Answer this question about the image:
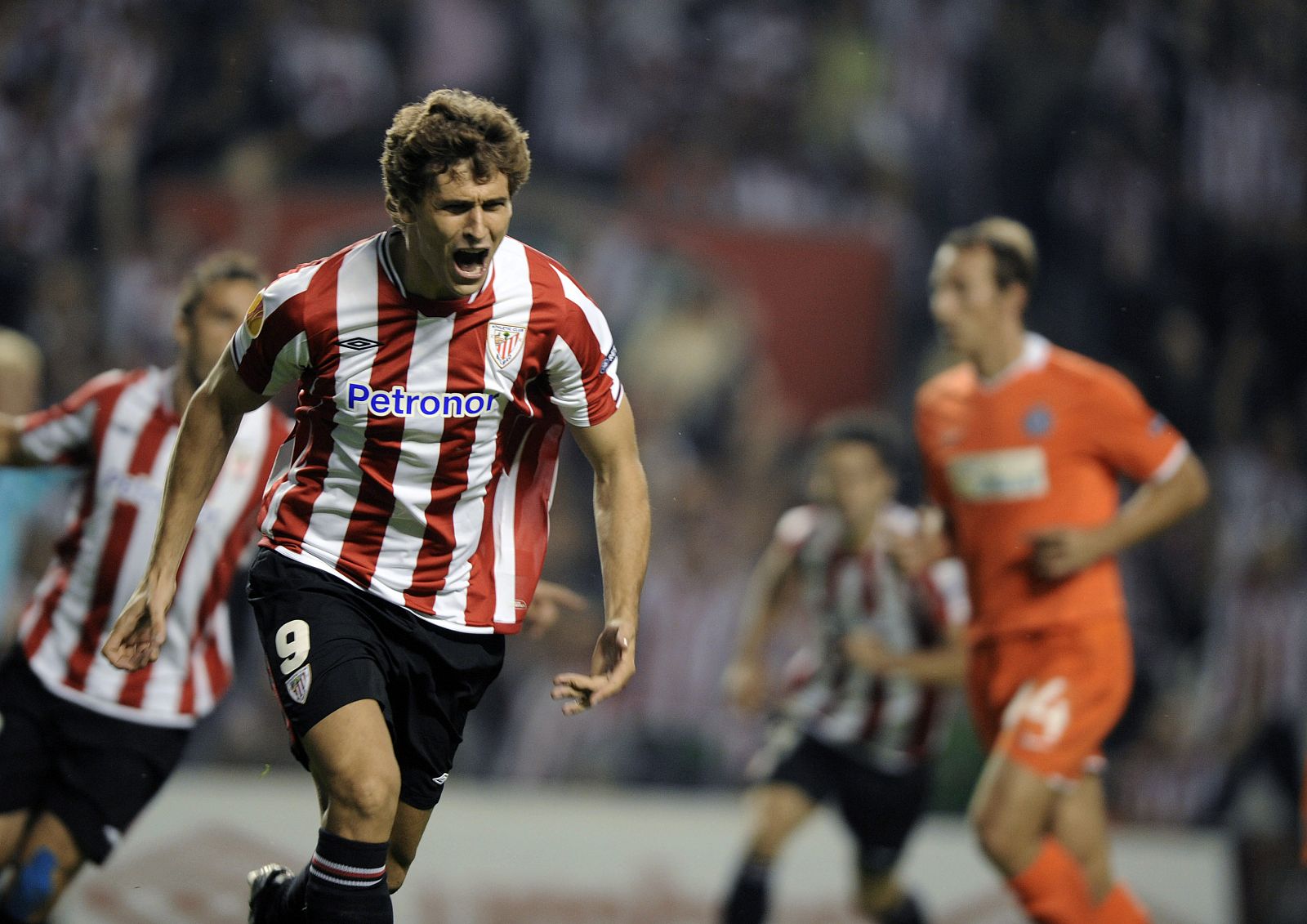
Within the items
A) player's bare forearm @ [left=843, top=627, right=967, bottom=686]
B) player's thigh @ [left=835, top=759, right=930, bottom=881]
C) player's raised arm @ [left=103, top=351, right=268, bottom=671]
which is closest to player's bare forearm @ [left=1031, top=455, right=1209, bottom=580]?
player's bare forearm @ [left=843, top=627, right=967, bottom=686]

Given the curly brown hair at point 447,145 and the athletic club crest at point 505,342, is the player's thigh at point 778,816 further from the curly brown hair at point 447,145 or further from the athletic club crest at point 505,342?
the curly brown hair at point 447,145

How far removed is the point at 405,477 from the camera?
2848 millimetres

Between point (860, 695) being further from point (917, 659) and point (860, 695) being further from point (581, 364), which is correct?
point (581, 364)

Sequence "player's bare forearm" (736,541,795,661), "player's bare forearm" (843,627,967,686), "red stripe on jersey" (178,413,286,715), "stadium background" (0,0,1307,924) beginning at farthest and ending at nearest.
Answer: "stadium background" (0,0,1307,924) → "player's bare forearm" (736,541,795,661) → "player's bare forearm" (843,627,967,686) → "red stripe on jersey" (178,413,286,715)

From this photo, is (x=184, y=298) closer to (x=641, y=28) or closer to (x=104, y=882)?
(x=104, y=882)

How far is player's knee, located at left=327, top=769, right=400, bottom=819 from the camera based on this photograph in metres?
2.64

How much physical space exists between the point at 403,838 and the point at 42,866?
1093mm

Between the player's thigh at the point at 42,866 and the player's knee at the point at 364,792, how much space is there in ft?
4.35

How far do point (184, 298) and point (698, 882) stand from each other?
10.8 feet

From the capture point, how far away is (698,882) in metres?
5.91

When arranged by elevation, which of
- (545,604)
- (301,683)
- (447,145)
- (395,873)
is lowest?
(395,873)

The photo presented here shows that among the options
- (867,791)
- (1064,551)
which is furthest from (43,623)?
(867,791)

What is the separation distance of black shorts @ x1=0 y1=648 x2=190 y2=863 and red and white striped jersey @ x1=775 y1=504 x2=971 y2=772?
2.52 metres

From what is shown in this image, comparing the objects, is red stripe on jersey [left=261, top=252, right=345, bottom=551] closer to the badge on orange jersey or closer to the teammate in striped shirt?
the badge on orange jersey
